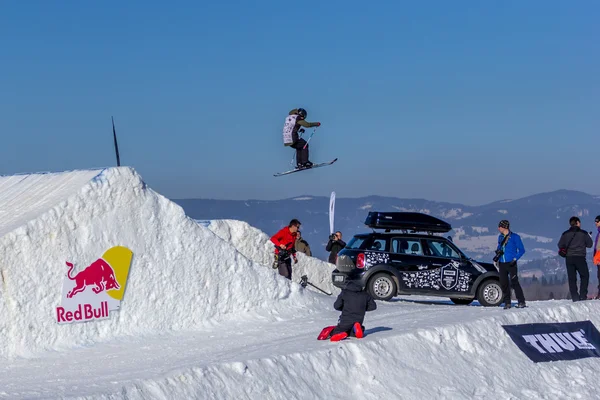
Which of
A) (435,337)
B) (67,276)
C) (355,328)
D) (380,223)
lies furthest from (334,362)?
(380,223)

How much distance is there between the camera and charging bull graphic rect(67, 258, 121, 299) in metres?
13.1

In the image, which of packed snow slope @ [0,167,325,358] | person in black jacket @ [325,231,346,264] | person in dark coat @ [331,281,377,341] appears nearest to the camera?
packed snow slope @ [0,167,325,358]

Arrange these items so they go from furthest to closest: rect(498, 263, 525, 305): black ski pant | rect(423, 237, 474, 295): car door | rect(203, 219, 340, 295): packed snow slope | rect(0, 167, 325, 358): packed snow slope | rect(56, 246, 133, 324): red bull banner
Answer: rect(203, 219, 340, 295): packed snow slope < rect(423, 237, 474, 295): car door < rect(498, 263, 525, 305): black ski pant < rect(56, 246, 133, 324): red bull banner < rect(0, 167, 325, 358): packed snow slope

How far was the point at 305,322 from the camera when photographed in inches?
587

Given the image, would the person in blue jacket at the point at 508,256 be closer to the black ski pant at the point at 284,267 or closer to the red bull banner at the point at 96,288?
the black ski pant at the point at 284,267

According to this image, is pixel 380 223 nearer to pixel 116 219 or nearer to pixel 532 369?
pixel 532 369

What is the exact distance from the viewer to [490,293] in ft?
59.7

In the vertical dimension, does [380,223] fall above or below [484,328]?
above

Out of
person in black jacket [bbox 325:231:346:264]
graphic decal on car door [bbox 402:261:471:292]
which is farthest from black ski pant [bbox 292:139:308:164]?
graphic decal on car door [bbox 402:261:471:292]

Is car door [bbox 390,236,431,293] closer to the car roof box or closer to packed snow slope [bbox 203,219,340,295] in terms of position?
the car roof box

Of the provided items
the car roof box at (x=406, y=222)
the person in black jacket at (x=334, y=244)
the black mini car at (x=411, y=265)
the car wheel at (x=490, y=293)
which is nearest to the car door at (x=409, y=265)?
the black mini car at (x=411, y=265)

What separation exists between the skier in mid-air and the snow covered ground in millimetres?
4049

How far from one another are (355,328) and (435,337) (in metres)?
1.44

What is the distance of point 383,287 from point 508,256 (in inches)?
116
